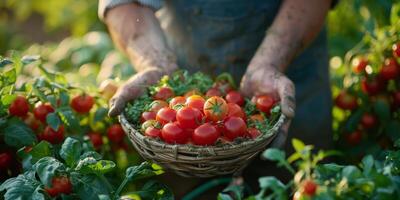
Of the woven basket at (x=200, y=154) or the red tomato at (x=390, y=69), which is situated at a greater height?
the woven basket at (x=200, y=154)

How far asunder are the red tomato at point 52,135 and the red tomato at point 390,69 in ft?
4.55

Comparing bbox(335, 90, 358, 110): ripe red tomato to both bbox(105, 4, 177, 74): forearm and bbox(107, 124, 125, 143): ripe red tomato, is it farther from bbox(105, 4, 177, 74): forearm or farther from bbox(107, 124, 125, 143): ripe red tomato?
bbox(107, 124, 125, 143): ripe red tomato

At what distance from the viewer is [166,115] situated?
6.71 feet

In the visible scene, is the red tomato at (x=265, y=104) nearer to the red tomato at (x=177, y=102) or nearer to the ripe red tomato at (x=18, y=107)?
the red tomato at (x=177, y=102)

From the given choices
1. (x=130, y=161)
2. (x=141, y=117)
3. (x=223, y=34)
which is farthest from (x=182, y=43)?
(x=141, y=117)

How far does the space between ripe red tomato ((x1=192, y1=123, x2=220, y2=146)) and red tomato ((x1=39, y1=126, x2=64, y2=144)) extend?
642mm

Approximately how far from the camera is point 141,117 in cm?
219

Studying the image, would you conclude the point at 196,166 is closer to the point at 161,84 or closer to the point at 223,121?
the point at 223,121

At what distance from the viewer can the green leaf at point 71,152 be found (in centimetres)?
198

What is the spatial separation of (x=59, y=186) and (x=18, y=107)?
0.54 metres

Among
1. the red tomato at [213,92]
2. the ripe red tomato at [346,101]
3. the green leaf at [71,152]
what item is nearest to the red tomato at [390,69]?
the ripe red tomato at [346,101]

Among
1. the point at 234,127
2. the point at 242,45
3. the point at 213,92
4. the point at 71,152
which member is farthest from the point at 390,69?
the point at 71,152

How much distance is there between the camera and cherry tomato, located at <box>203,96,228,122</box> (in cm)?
201

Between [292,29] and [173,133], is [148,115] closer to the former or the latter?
[173,133]
